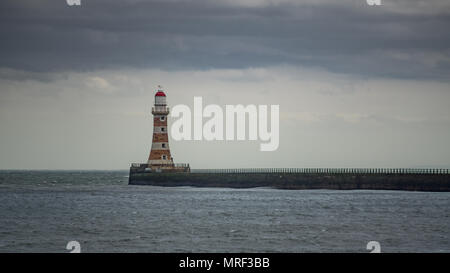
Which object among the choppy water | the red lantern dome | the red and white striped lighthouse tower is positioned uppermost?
the red lantern dome

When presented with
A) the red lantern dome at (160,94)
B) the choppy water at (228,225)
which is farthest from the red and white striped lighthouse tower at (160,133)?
the choppy water at (228,225)

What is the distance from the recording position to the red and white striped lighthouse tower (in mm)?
94062

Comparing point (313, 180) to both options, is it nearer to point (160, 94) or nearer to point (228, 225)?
point (160, 94)

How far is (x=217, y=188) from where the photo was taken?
331 feet

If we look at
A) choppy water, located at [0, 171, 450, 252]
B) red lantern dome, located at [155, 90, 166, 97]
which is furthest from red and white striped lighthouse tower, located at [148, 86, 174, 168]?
choppy water, located at [0, 171, 450, 252]

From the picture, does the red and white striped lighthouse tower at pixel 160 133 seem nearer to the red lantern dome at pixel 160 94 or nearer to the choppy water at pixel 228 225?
the red lantern dome at pixel 160 94

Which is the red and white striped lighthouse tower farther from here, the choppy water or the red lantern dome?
the choppy water

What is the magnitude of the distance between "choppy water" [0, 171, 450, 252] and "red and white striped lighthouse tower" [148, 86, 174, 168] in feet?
85.2

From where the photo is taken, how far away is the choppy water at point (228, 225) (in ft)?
116

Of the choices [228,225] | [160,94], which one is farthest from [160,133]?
[228,225]

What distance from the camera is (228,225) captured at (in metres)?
45.1
